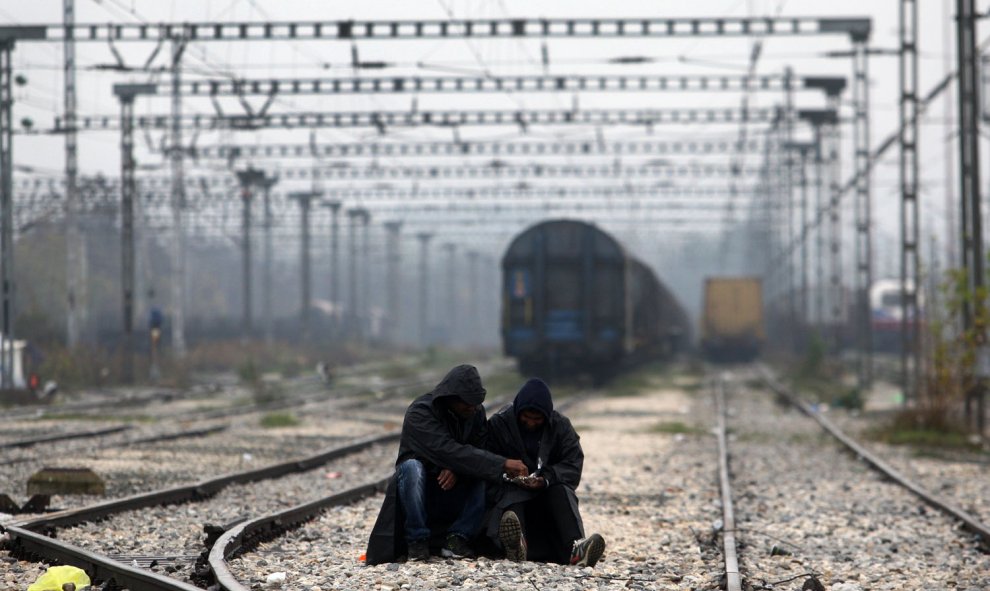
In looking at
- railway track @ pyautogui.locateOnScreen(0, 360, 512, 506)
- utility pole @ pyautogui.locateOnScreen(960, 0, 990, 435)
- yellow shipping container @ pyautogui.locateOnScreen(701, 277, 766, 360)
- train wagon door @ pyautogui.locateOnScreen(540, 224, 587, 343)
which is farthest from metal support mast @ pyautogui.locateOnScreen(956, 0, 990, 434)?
yellow shipping container @ pyautogui.locateOnScreen(701, 277, 766, 360)

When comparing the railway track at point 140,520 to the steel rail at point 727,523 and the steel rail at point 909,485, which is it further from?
the steel rail at point 909,485

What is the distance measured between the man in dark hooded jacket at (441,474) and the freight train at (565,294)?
19.7 meters

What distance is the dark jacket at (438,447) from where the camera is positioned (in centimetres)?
647

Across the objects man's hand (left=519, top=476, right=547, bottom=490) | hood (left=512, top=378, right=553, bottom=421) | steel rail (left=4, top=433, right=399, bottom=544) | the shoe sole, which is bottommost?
steel rail (left=4, top=433, right=399, bottom=544)

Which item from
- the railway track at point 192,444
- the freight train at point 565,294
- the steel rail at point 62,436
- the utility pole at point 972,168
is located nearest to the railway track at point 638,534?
the railway track at point 192,444

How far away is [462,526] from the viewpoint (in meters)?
6.73

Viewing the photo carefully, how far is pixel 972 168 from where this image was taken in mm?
16578

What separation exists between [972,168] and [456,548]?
12.4 m

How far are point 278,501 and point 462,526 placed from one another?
355 centimetres

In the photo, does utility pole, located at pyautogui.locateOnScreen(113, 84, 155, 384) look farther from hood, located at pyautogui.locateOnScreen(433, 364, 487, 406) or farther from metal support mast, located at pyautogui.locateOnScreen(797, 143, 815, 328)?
metal support mast, located at pyautogui.locateOnScreen(797, 143, 815, 328)

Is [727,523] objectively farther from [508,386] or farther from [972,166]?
[508,386]

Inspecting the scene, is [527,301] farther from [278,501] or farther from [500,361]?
[500,361]

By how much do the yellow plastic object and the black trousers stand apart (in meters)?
2.27

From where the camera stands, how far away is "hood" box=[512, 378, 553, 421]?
6476mm
